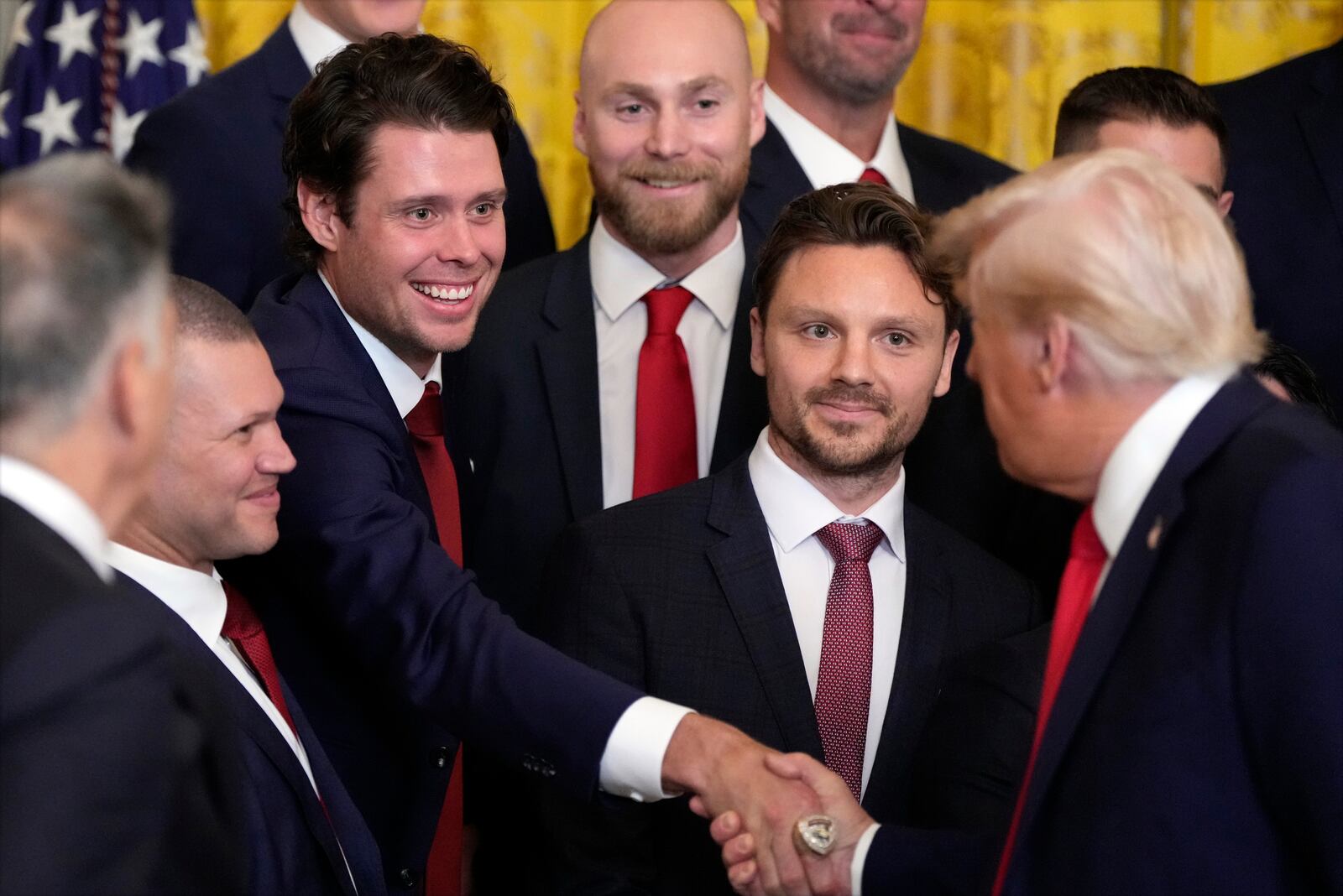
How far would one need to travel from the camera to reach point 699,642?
242cm

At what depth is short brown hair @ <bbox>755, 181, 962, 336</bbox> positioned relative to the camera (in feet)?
8.59

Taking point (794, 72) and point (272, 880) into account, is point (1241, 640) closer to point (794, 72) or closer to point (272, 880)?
point (272, 880)

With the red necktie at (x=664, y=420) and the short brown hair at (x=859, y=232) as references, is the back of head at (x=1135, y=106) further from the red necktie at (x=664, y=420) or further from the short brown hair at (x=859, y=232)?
the red necktie at (x=664, y=420)

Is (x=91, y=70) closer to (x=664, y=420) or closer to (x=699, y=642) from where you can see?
(x=664, y=420)

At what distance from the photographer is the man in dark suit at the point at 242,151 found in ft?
10.8

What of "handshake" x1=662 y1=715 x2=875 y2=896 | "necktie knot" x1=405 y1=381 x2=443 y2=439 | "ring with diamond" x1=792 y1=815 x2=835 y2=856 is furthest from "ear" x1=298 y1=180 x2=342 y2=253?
"ring with diamond" x1=792 y1=815 x2=835 y2=856

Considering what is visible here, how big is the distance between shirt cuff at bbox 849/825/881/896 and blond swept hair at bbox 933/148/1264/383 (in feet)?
2.70

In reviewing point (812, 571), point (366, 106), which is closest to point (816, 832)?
point (812, 571)

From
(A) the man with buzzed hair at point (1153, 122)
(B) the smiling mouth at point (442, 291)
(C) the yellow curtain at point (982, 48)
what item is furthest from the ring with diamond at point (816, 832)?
(C) the yellow curtain at point (982, 48)

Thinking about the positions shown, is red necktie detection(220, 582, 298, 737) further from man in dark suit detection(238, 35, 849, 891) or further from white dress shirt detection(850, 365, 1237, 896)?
white dress shirt detection(850, 365, 1237, 896)

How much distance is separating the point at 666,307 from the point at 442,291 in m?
0.56

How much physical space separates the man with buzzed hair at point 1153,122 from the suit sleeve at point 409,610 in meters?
1.47

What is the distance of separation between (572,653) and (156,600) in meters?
0.63

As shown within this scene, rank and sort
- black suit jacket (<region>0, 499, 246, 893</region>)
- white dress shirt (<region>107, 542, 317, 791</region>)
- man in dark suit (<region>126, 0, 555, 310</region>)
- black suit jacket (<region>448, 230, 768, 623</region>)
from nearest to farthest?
black suit jacket (<region>0, 499, 246, 893</region>)
white dress shirt (<region>107, 542, 317, 791</region>)
black suit jacket (<region>448, 230, 768, 623</region>)
man in dark suit (<region>126, 0, 555, 310</region>)
